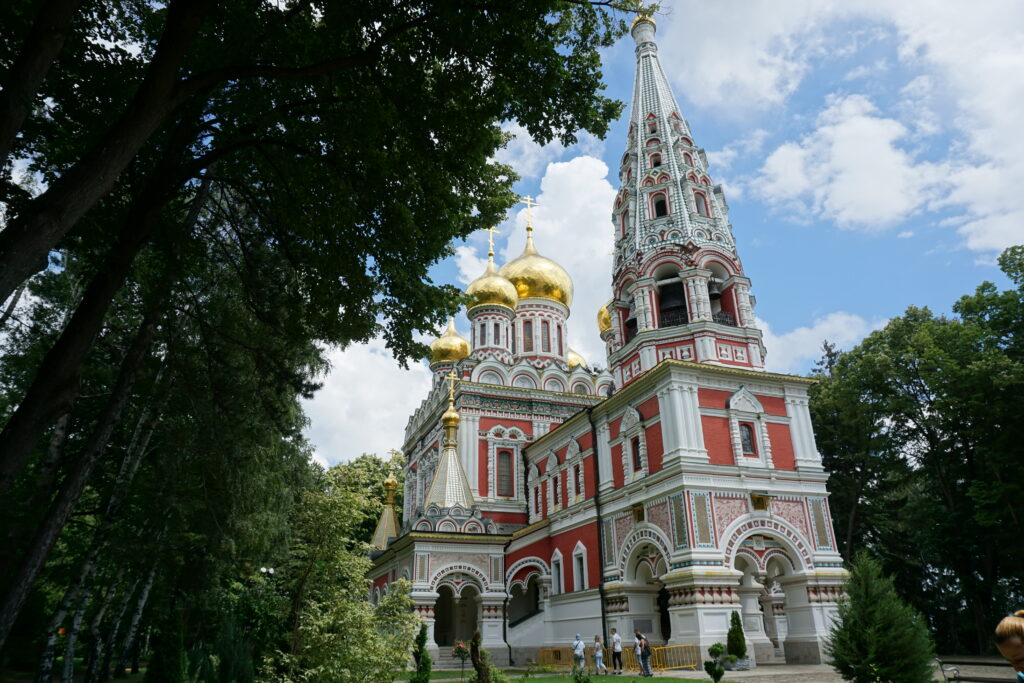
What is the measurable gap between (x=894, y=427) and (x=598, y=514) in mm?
13156

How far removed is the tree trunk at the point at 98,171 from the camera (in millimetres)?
5883

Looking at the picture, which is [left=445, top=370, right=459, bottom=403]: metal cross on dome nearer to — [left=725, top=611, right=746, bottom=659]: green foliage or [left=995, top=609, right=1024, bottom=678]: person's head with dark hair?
[left=725, top=611, right=746, bottom=659]: green foliage

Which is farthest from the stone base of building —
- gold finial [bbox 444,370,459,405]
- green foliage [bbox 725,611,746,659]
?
gold finial [bbox 444,370,459,405]

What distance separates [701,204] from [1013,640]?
22.2 meters

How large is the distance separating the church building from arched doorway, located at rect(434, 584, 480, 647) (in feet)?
0.35

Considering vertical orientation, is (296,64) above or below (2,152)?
above

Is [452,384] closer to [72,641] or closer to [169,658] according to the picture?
[169,658]

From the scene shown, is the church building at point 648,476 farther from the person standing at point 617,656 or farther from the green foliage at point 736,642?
the person standing at point 617,656

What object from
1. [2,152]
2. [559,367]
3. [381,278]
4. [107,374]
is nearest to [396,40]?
[381,278]

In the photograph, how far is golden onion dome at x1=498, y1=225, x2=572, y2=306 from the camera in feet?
118

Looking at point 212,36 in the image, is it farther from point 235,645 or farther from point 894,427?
point 894,427

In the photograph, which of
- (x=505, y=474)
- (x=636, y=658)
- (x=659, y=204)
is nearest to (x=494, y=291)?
(x=505, y=474)

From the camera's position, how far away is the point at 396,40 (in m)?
8.48

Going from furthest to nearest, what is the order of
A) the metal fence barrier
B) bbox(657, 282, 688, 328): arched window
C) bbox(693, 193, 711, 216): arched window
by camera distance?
bbox(693, 193, 711, 216): arched window, bbox(657, 282, 688, 328): arched window, the metal fence barrier
